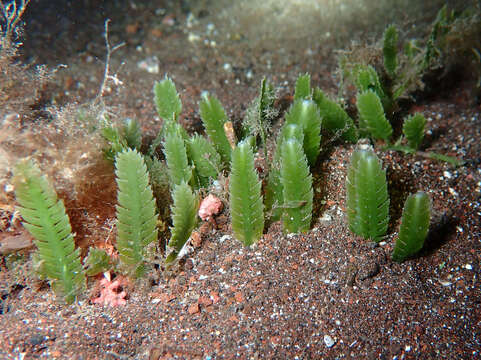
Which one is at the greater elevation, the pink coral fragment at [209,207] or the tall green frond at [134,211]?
the tall green frond at [134,211]

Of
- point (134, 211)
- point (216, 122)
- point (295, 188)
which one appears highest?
point (216, 122)

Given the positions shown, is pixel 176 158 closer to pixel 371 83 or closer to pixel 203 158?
pixel 203 158

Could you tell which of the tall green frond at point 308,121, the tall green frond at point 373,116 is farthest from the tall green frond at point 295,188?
the tall green frond at point 373,116

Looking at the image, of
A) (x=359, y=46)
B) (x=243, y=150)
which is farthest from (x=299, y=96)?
(x=359, y=46)

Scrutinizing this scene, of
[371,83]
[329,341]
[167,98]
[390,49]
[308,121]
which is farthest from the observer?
[390,49]

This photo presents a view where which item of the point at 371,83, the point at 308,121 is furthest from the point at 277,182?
the point at 371,83

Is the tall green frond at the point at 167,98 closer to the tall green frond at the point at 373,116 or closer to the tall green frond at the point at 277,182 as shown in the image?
the tall green frond at the point at 277,182
